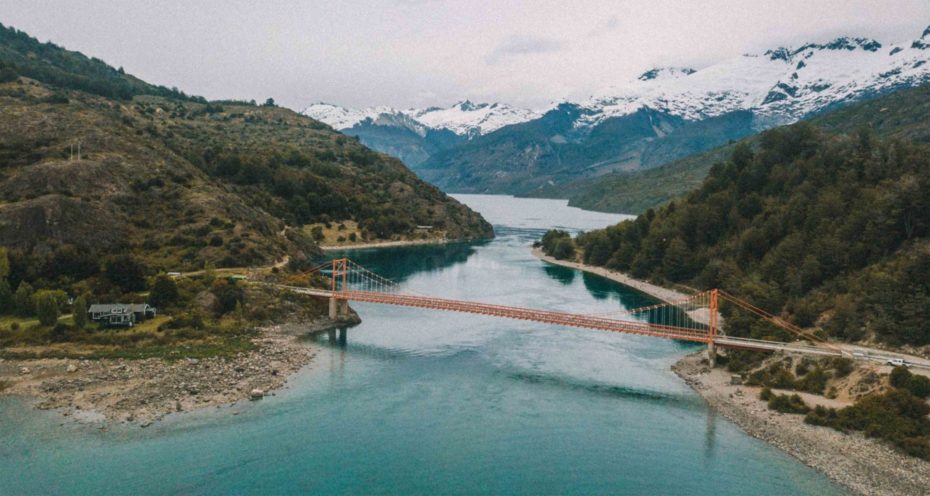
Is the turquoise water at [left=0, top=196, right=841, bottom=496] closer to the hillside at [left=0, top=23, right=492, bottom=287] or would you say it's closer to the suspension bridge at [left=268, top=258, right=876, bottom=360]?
the suspension bridge at [left=268, top=258, right=876, bottom=360]

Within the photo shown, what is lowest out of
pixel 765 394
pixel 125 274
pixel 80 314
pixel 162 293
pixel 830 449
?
pixel 830 449

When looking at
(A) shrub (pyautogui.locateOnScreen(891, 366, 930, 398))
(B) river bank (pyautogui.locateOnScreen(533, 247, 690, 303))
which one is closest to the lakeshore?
(A) shrub (pyautogui.locateOnScreen(891, 366, 930, 398))

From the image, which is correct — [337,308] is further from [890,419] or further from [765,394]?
[890,419]

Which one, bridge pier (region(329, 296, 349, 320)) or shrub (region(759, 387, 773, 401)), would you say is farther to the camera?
bridge pier (region(329, 296, 349, 320))

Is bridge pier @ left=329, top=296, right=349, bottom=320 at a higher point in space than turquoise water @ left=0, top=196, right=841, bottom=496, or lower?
higher

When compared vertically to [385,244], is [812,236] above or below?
above

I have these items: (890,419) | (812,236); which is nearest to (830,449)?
(890,419)
